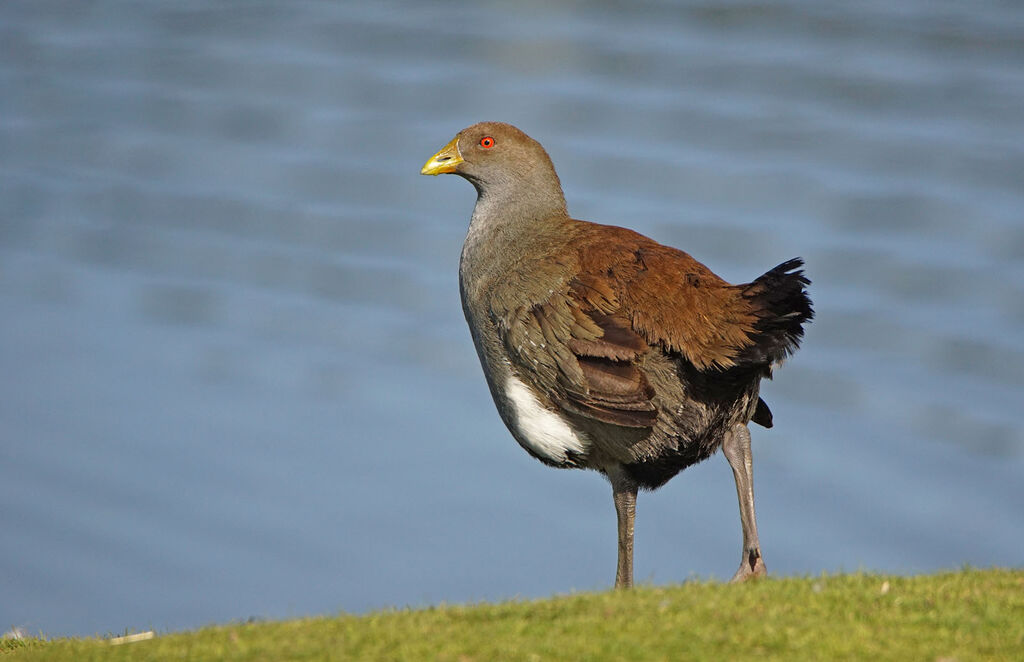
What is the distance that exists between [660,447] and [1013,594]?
1861 mm

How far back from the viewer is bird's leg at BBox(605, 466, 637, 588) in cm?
645

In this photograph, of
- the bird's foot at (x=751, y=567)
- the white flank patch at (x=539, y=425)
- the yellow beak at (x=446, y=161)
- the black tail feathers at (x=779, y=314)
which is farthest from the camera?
the yellow beak at (x=446, y=161)

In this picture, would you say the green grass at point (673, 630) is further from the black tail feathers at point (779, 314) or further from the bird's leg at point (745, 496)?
the black tail feathers at point (779, 314)

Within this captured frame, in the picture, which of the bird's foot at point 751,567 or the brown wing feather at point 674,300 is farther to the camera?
the bird's foot at point 751,567

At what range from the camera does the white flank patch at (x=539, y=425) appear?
6348mm

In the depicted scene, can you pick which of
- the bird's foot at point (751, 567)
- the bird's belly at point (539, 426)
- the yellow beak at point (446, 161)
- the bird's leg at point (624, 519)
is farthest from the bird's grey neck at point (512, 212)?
the bird's foot at point (751, 567)

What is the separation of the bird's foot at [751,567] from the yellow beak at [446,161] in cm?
305

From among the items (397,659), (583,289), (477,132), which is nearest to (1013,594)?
(583,289)

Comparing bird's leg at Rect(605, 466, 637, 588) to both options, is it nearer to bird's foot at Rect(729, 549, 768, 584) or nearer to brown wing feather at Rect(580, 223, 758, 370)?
bird's foot at Rect(729, 549, 768, 584)

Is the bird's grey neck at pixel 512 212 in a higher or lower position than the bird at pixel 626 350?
higher

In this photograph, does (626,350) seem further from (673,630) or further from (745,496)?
(673,630)

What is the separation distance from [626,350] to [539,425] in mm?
678

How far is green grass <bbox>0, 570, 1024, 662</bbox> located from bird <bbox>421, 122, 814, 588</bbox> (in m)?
0.81

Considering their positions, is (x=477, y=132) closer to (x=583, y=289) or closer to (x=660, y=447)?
(x=583, y=289)
